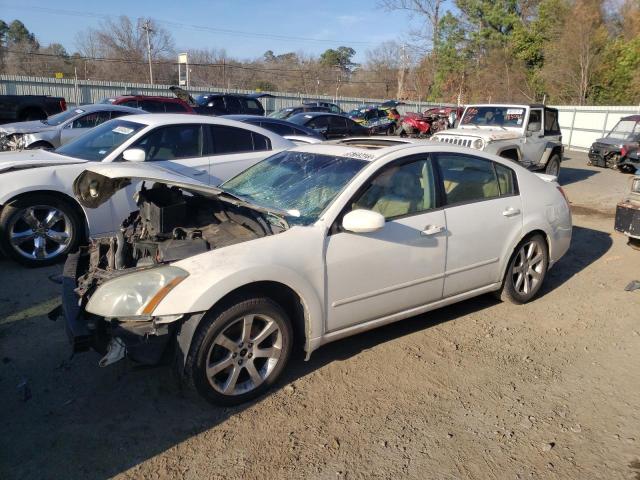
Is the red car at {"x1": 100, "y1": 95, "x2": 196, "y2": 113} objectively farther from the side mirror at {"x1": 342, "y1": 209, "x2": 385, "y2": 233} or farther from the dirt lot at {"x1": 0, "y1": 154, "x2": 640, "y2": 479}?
the side mirror at {"x1": 342, "y1": 209, "x2": 385, "y2": 233}

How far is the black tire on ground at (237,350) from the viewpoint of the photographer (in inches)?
120

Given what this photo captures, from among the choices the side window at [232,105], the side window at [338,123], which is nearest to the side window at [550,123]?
the side window at [338,123]

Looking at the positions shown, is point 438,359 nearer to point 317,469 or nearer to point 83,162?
point 317,469

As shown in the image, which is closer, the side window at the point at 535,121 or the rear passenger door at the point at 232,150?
the rear passenger door at the point at 232,150

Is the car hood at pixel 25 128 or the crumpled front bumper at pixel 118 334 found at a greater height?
the car hood at pixel 25 128

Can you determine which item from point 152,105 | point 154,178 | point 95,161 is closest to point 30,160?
point 95,161

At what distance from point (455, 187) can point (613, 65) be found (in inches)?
1417

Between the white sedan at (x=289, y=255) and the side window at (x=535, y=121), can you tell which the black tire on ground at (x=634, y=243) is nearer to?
the white sedan at (x=289, y=255)

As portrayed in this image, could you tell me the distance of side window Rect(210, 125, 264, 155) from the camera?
664cm

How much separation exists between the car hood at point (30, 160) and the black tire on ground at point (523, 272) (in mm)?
4710

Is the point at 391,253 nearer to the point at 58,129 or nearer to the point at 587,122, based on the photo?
the point at 58,129

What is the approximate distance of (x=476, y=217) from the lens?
4309 millimetres

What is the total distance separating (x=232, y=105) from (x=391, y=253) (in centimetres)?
1730

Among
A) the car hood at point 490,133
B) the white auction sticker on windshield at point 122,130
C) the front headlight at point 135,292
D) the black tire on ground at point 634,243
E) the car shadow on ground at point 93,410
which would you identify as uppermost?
the white auction sticker on windshield at point 122,130
